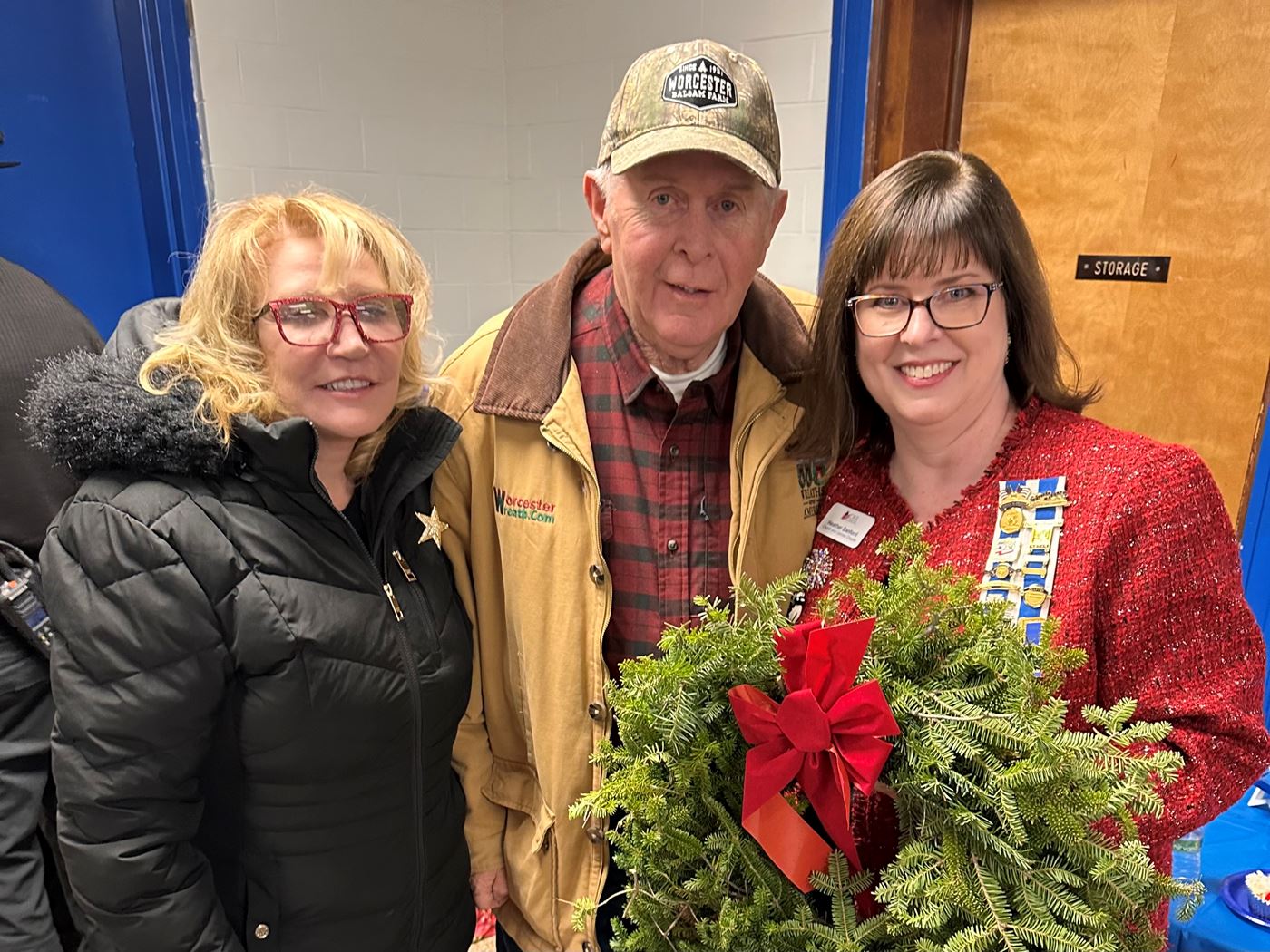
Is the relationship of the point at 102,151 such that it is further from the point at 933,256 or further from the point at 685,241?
the point at 933,256

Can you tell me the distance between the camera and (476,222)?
3.56 metres

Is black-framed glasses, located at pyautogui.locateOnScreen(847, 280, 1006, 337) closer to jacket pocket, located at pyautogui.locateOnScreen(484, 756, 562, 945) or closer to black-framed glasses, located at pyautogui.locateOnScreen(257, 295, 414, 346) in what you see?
black-framed glasses, located at pyautogui.locateOnScreen(257, 295, 414, 346)

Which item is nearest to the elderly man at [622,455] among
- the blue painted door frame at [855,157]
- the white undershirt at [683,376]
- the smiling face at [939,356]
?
the white undershirt at [683,376]

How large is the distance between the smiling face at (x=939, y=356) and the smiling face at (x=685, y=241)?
233mm

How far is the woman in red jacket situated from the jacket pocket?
647 millimetres

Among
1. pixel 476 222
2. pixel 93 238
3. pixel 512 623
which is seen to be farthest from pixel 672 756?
pixel 476 222

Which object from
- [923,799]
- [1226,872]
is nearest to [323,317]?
[923,799]

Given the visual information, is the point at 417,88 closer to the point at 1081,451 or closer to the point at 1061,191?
the point at 1061,191

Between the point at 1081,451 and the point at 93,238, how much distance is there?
9.13 feet

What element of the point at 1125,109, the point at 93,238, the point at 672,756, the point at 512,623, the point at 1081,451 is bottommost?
the point at 512,623

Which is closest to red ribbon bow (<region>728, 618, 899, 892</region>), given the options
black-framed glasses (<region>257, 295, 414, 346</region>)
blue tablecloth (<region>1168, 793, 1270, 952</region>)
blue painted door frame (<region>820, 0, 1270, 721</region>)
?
black-framed glasses (<region>257, 295, 414, 346</region>)

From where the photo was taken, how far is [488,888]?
4.99 feet

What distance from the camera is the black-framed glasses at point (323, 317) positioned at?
118 cm

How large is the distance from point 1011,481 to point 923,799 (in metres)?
0.61
